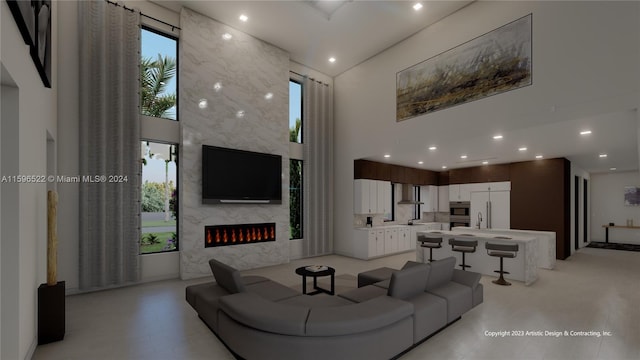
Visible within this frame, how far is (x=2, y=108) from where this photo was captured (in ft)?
7.69

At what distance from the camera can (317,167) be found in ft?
28.0

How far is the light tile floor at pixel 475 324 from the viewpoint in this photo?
118 inches

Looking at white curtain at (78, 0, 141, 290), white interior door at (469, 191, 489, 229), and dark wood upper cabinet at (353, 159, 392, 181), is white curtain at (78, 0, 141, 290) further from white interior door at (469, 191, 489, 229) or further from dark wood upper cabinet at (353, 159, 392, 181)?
white interior door at (469, 191, 489, 229)

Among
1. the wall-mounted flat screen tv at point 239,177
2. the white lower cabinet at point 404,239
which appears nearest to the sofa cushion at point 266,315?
the wall-mounted flat screen tv at point 239,177

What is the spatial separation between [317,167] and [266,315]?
619 centimetres

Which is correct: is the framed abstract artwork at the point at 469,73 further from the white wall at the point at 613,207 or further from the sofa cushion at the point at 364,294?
the white wall at the point at 613,207

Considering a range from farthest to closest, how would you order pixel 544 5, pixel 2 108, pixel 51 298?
pixel 544 5 → pixel 51 298 → pixel 2 108

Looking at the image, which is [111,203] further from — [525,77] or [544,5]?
[544,5]

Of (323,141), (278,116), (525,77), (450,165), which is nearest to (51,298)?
(278,116)

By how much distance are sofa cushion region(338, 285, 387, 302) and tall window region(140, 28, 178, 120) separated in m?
5.06

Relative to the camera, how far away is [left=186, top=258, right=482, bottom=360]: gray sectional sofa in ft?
7.96

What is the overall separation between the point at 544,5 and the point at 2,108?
7.13 m

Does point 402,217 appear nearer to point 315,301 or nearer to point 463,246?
point 463,246

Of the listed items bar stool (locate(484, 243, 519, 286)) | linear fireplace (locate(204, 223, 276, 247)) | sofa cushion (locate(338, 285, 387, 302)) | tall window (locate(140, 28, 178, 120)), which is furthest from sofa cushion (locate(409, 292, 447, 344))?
tall window (locate(140, 28, 178, 120))
